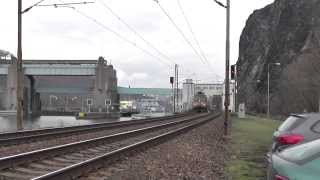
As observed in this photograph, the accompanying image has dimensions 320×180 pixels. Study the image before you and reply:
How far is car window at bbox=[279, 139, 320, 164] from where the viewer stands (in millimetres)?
5539

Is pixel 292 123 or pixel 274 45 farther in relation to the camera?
pixel 274 45

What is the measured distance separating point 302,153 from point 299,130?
781cm

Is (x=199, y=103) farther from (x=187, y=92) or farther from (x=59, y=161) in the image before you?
(x=59, y=161)

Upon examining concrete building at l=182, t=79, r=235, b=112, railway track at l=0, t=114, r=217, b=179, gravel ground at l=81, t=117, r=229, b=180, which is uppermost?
concrete building at l=182, t=79, r=235, b=112

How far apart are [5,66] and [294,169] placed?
113 meters

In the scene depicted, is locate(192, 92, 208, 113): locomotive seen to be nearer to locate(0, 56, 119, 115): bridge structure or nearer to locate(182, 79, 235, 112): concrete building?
locate(0, 56, 119, 115): bridge structure

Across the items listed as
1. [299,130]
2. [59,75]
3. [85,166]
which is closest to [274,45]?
[59,75]

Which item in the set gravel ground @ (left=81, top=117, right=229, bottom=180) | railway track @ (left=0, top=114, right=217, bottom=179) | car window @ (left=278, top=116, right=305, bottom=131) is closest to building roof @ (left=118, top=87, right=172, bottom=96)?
gravel ground @ (left=81, top=117, right=229, bottom=180)

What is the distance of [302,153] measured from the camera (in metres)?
5.78

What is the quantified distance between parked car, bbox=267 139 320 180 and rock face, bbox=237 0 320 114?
90.8m

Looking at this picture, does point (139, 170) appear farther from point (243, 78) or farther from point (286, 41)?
point (243, 78)

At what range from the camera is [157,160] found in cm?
1783

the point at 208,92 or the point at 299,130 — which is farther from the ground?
the point at 208,92

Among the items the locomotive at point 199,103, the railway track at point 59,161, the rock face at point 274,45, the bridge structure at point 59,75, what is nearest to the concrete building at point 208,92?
the rock face at point 274,45
